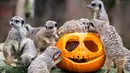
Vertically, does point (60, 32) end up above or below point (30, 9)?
above

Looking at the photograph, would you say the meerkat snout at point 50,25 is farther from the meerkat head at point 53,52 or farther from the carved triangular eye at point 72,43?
the meerkat head at point 53,52

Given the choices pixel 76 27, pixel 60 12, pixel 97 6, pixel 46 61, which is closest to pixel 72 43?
pixel 76 27

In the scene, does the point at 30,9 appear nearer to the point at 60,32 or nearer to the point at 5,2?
the point at 5,2

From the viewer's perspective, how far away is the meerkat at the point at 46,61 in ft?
18.4

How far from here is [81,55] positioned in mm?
5914

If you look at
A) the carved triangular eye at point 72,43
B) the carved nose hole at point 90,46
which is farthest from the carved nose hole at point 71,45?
the carved nose hole at point 90,46

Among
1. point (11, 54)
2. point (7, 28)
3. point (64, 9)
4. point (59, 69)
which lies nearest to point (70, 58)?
point (59, 69)

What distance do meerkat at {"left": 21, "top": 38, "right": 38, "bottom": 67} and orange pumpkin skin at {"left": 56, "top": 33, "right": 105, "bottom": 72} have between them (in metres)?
0.35

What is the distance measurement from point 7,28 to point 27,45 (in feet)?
→ 31.6

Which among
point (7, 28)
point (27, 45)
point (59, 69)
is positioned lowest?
point (7, 28)

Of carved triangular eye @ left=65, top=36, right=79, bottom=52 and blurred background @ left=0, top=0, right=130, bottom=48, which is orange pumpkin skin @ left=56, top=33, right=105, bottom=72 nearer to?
carved triangular eye @ left=65, top=36, right=79, bottom=52

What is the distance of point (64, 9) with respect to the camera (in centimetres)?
1478

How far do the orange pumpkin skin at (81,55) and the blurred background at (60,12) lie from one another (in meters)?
7.12

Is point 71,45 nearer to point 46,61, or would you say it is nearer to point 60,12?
point 46,61
